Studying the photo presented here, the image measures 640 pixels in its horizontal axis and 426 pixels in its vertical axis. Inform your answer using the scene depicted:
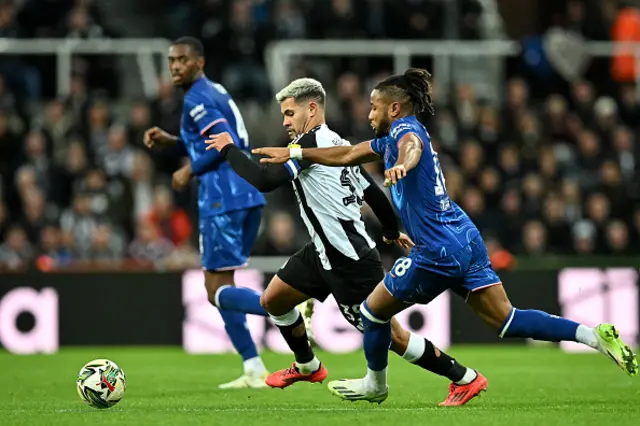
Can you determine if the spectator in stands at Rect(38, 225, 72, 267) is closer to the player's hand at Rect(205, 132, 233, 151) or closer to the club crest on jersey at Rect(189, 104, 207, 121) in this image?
the club crest on jersey at Rect(189, 104, 207, 121)

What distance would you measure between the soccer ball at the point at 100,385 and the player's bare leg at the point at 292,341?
1.17 meters

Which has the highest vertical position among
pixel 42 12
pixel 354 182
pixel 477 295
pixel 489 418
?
pixel 42 12

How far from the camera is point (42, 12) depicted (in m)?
18.0

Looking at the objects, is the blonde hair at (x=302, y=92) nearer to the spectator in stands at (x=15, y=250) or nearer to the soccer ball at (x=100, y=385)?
the soccer ball at (x=100, y=385)

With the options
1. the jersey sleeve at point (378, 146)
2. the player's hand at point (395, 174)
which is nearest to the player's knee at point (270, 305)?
the jersey sleeve at point (378, 146)

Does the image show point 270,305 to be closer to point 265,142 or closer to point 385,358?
point 385,358

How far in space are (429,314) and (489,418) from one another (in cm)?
763

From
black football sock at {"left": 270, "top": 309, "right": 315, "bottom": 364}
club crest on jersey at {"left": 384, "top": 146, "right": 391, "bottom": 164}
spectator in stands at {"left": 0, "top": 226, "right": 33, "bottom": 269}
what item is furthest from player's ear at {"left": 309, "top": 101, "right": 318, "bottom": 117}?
spectator in stands at {"left": 0, "top": 226, "right": 33, "bottom": 269}

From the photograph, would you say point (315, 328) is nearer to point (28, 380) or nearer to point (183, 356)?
point (183, 356)

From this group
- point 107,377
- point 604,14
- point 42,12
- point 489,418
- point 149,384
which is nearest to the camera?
point 489,418

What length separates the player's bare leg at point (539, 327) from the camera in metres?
7.82

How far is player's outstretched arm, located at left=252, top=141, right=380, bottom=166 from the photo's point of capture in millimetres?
7910

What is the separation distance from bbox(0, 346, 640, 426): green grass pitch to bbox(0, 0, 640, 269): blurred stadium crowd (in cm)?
256

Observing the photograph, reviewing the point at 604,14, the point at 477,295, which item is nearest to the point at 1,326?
the point at 477,295
